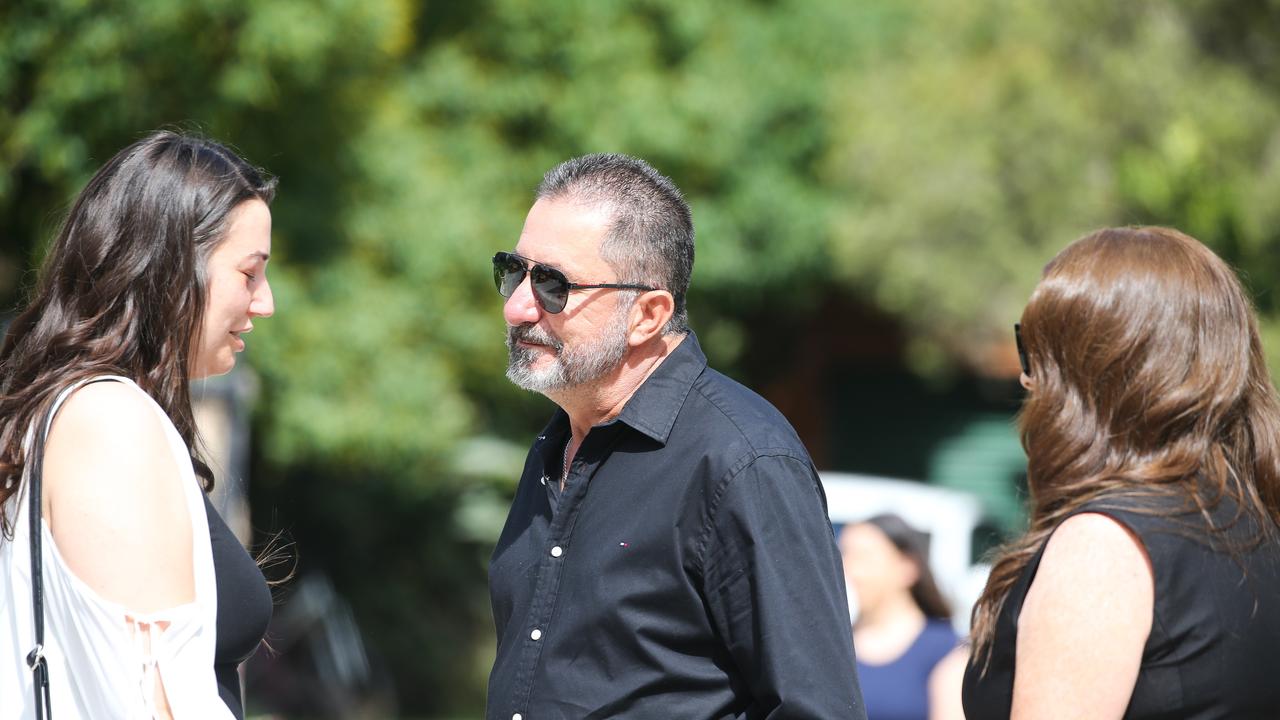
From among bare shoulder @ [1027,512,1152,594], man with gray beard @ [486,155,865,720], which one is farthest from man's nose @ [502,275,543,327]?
bare shoulder @ [1027,512,1152,594]

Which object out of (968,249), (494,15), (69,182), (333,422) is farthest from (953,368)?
(69,182)

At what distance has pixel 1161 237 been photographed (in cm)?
235

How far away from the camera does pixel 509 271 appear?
270 centimetres

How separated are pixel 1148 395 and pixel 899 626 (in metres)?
2.75

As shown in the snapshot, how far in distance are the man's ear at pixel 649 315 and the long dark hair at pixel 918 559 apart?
274 centimetres

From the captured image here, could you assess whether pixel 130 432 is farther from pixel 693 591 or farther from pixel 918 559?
pixel 918 559

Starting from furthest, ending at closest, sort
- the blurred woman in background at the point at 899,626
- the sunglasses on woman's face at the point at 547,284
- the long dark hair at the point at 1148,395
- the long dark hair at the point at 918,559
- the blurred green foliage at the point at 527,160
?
the blurred green foliage at the point at 527,160 < the long dark hair at the point at 918,559 < the blurred woman in background at the point at 899,626 < the sunglasses on woman's face at the point at 547,284 < the long dark hair at the point at 1148,395

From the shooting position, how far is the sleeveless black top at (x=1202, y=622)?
6.82ft

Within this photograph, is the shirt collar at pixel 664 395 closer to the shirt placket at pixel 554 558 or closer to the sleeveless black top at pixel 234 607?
the shirt placket at pixel 554 558

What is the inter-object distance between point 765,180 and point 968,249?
2047 millimetres

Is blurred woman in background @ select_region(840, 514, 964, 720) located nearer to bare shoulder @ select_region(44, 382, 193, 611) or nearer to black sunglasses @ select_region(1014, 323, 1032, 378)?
black sunglasses @ select_region(1014, 323, 1032, 378)

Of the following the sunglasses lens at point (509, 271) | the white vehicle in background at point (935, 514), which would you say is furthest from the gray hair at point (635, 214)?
the white vehicle in background at point (935, 514)

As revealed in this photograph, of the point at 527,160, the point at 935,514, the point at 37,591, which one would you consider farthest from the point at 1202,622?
the point at 527,160

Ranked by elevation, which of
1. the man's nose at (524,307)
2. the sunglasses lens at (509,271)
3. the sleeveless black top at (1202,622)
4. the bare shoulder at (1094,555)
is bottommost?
the sleeveless black top at (1202,622)
